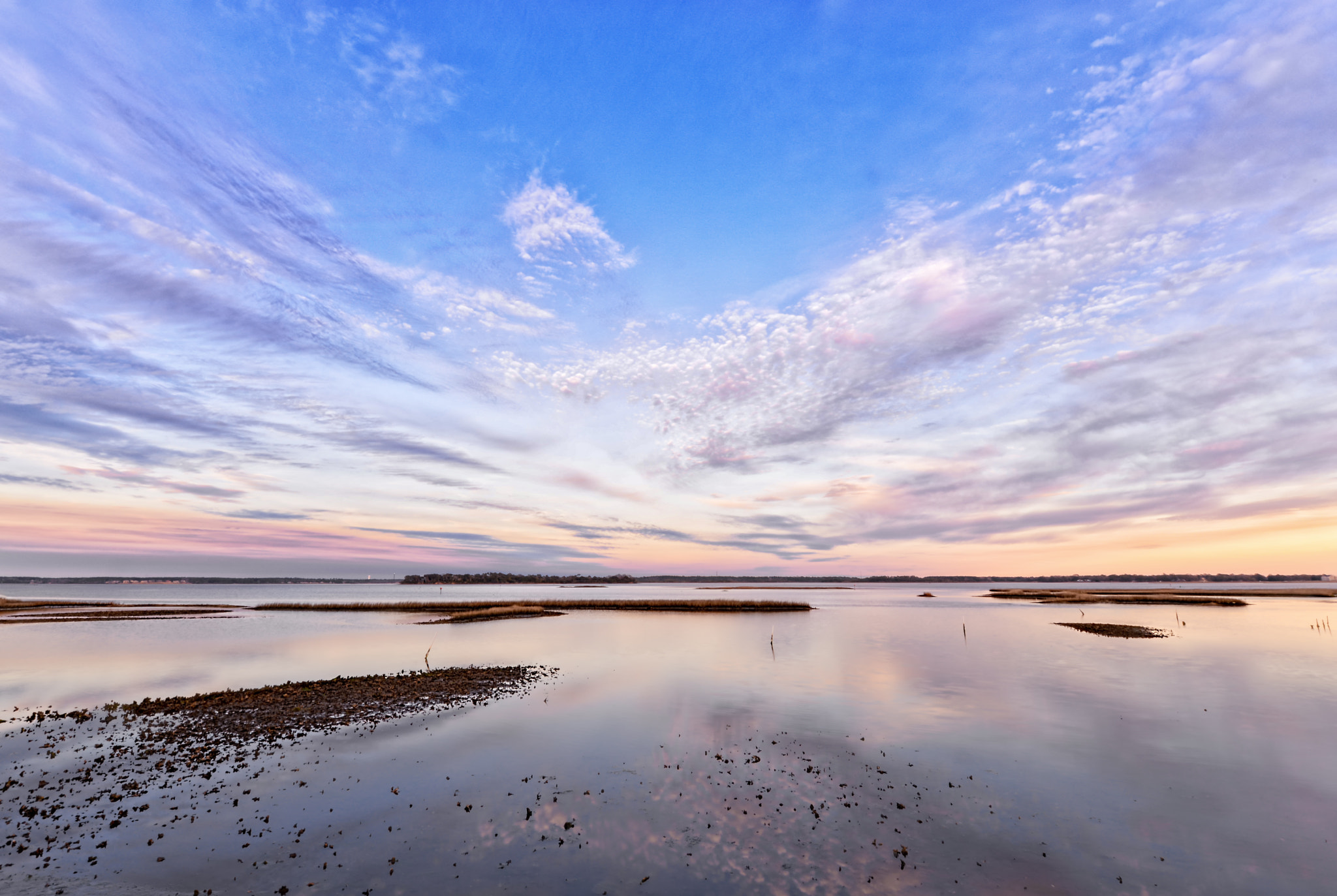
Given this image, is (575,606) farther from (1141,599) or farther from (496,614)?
(1141,599)

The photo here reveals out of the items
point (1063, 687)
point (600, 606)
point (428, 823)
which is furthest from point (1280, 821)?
point (600, 606)

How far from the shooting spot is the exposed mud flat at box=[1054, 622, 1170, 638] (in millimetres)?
67000

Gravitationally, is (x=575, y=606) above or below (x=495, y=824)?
above

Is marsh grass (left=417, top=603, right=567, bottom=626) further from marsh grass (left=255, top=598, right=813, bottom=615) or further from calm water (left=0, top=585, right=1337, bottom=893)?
calm water (left=0, top=585, right=1337, bottom=893)

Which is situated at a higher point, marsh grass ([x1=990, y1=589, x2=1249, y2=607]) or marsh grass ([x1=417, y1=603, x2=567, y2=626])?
marsh grass ([x1=990, y1=589, x2=1249, y2=607])

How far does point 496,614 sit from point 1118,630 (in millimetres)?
89427

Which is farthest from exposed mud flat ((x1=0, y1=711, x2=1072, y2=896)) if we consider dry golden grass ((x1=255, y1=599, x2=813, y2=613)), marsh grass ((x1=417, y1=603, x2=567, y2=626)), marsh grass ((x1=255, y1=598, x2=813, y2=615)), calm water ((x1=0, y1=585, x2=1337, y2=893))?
dry golden grass ((x1=255, y1=599, x2=813, y2=613))

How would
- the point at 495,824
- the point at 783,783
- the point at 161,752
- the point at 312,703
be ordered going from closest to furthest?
the point at 495,824
the point at 783,783
the point at 161,752
the point at 312,703

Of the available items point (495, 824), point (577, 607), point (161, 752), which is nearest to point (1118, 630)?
point (495, 824)

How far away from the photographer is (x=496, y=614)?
95.6 metres

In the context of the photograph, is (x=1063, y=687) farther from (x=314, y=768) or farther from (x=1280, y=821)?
(x=314, y=768)

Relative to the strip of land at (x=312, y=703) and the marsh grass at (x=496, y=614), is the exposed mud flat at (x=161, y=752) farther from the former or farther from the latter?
the marsh grass at (x=496, y=614)

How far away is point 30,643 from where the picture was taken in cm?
5600

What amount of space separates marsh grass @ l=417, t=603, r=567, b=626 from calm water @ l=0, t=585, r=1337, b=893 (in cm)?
3804
